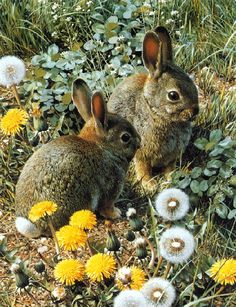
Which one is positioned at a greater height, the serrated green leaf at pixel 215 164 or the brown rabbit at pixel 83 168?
the brown rabbit at pixel 83 168

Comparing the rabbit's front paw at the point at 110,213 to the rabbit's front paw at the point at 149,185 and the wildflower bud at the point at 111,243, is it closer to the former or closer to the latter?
the rabbit's front paw at the point at 149,185

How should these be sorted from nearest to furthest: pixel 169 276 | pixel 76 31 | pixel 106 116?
1. pixel 169 276
2. pixel 106 116
3. pixel 76 31

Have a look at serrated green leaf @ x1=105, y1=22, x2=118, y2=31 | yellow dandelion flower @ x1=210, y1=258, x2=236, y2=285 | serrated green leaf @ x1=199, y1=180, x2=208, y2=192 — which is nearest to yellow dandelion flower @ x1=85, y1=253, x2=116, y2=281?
yellow dandelion flower @ x1=210, y1=258, x2=236, y2=285

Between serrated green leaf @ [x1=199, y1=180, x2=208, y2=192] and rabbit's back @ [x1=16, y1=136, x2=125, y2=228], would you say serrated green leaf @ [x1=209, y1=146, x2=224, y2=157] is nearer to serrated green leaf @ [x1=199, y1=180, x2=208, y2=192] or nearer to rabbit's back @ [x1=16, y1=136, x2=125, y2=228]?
serrated green leaf @ [x1=199, y1=180, x2=208, y2=192]

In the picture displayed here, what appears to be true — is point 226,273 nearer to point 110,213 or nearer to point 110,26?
point 110,213

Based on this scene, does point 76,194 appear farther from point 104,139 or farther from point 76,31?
point 76,31

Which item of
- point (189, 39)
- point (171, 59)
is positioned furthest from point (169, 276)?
point (189, 39)

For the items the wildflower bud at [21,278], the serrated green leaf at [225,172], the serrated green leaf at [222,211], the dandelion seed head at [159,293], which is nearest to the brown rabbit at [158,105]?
the serrated green leaf at [225,172]
